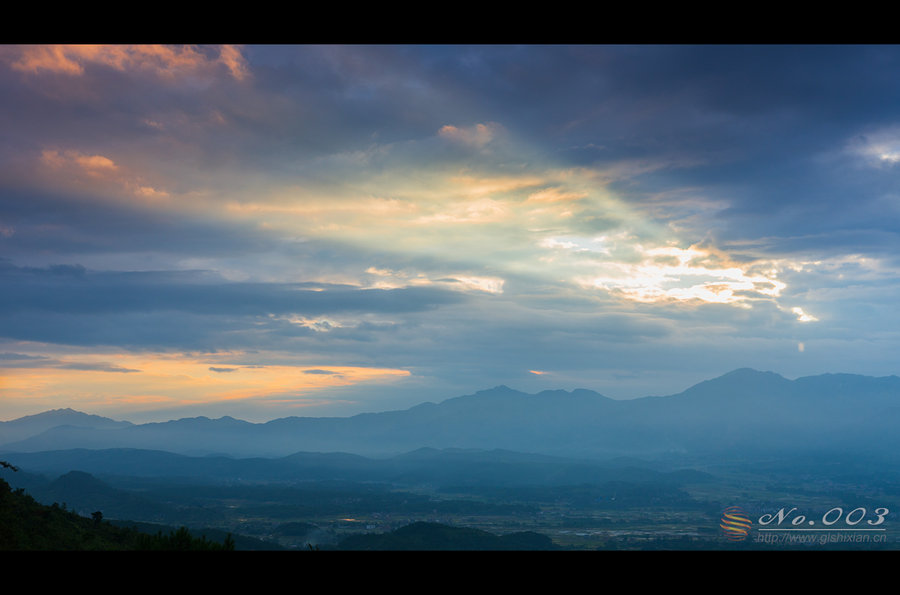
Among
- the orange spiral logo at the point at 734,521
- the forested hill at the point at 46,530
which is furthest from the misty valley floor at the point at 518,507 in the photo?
the forested hill at the point at 46,530

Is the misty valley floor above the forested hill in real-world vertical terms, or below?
below

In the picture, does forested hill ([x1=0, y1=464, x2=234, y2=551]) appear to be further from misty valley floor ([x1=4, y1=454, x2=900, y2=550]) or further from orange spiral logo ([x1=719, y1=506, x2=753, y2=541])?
orange spiral logo ([x1=719, y1=506, x2=753, y2=541])

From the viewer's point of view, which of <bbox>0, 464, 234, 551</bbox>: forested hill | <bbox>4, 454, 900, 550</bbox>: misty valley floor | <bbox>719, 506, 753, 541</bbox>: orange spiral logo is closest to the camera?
<bbox>0, 464, 234, 551</bbox>: forested hill

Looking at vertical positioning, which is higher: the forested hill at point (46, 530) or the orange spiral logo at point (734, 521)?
the forested hill at point (46, 530)

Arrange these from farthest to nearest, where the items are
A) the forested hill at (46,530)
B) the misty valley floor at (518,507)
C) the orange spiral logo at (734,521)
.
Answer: the orange spiral logo at (734,521), the misty valley floor at (518,507), the forested hill at (46,530)

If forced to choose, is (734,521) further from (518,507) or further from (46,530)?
(46,530)

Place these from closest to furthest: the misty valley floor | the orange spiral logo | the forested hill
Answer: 1. the forested hill
2. the misty valley floor
3. the orange spiral logo

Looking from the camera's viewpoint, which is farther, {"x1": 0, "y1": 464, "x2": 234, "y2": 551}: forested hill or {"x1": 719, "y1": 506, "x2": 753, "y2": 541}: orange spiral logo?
{"x1": 719, "y1": 506, "x2": 753, "y2": 541}: orange spiral logo

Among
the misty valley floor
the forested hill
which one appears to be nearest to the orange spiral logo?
the misty valley floor

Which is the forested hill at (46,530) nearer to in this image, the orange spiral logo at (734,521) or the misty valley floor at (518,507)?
the misty valley floor at (518,507)

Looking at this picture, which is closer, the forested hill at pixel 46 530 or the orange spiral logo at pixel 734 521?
the forested hill at pixel 46 530

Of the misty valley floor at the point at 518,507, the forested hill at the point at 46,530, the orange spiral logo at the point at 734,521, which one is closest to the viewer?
the forested hill at the point at 46,530
